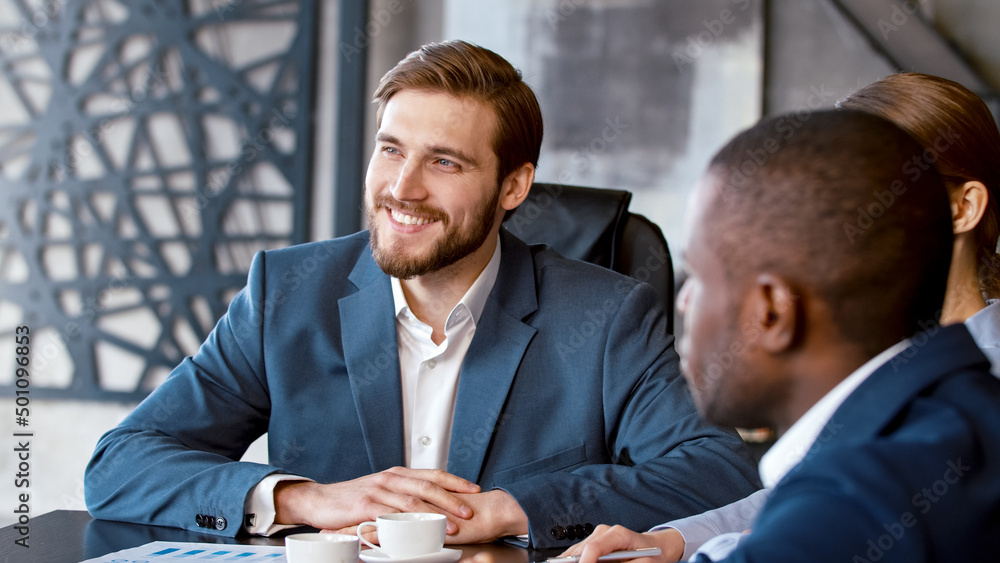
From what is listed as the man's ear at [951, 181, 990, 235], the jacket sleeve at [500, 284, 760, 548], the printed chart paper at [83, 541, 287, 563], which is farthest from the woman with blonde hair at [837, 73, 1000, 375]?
the printed chart paper at [83, 541, 287, 563]

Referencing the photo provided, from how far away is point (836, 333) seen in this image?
755mm

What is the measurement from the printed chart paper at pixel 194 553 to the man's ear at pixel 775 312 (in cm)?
63

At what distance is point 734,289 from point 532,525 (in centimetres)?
59

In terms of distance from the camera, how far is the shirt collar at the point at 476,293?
1.69 metres

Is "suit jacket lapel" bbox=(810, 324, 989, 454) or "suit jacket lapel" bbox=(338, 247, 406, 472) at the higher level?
"suit jacket lapel" bbox=(810, 324, 989, 454)

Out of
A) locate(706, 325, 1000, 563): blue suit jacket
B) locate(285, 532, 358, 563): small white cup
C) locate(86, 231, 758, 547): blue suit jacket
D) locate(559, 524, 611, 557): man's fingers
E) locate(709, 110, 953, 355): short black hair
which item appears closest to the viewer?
locate(706, 325, 1000, 563): blue suit jacket

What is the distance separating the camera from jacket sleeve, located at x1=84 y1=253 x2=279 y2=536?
1.32m

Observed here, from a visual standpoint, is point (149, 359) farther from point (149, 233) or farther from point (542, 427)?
point (542, 427)

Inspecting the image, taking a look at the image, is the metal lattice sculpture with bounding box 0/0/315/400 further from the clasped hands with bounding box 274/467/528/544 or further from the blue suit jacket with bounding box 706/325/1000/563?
the blue suit jacket with bounding box 706/325/1000/563

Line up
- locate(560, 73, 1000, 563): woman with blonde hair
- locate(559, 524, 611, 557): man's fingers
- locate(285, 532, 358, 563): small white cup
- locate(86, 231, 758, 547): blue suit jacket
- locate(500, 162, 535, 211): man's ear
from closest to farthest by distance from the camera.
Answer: locate(285, 532, 358, 563): small white cup < locate(559, 524, 611, 557): man's fingers < locate(560, 73, 1000, 563): woman with blonde hair < locate(86, 231, 758, 547): blue suit jacket < locate(500, 162, 535, 211): man's ear

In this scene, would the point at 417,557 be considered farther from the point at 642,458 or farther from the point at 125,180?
the point at 125,180

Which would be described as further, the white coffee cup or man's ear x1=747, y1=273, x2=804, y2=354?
the white coffee cup

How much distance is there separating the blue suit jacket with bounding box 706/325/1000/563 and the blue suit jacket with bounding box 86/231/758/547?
0.74m

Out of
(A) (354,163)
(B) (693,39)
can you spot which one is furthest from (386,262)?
(B) (693,39)
